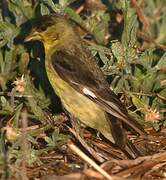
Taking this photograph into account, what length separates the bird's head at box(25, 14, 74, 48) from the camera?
634 cm

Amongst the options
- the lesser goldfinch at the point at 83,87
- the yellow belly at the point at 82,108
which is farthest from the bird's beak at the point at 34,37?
the yellow belly at the point at 82,108

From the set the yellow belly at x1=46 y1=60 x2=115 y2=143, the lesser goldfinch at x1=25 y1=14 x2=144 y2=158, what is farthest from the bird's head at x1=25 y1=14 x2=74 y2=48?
the yellow belly at x1=46 y1=60 x2=115 y2=143

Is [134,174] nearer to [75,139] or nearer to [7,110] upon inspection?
[75,139]

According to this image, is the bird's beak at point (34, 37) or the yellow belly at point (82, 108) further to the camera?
the bird's beak at point (34, 37)

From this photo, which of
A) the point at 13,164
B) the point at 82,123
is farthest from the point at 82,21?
the point at 13,164

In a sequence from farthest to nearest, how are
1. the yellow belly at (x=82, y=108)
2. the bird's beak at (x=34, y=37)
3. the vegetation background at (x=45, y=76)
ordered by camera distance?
the bird's beak at (x=34, y=37) → the yellow belly at (x=82, y=108) → the vegetation background at (x=45, y=76)

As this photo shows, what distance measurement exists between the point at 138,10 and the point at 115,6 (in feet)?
0.86

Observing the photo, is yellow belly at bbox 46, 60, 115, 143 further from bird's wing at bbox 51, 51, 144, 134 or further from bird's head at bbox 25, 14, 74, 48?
bird's head at bbox 25, 14, 74, 48

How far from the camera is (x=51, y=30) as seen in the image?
641 cm

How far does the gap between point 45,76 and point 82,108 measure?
0.70 metres

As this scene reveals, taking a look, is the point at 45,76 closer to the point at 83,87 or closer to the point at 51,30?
the point at 51,30

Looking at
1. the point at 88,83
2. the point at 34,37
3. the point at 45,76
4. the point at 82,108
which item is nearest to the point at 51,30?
the point at 34,37

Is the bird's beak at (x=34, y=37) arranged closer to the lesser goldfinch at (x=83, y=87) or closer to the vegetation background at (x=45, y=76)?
the lesser goldfinch at (x=83, y=87)

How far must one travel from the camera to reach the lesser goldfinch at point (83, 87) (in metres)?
5.79
